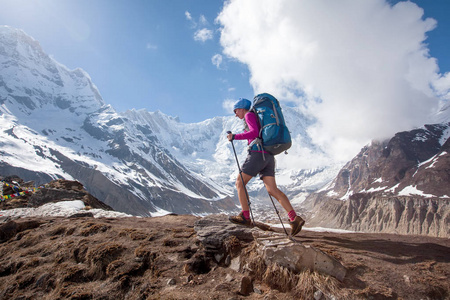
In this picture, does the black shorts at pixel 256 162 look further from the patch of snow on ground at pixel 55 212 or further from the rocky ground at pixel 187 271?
the patch of snow on ground at pixel 55 212

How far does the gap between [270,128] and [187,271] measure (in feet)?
11.1

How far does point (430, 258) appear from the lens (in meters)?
3.93

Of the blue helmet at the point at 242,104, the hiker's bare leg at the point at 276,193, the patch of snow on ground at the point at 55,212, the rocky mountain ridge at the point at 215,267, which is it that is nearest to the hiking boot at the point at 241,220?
the rocky mountain ridge at the point at 215,267

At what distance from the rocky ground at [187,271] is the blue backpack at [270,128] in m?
2.10

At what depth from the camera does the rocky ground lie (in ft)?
10.7

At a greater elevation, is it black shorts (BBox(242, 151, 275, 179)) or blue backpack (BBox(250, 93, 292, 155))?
blue backpack (BBox(250, 93, 292, 155))

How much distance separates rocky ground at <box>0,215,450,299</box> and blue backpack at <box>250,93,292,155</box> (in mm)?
2101

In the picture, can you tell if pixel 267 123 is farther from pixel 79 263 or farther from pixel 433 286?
pixel 79 263

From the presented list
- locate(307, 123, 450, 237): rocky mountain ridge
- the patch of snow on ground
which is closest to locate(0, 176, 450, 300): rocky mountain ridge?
the patch of snow on ground

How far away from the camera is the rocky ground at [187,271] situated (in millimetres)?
3256

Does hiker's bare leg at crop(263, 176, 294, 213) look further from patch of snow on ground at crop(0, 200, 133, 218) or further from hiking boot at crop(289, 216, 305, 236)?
patch of snow on ground at crop(0, 200, 133, 218)

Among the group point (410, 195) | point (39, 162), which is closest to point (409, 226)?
point (410, 195)

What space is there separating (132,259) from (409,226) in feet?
411

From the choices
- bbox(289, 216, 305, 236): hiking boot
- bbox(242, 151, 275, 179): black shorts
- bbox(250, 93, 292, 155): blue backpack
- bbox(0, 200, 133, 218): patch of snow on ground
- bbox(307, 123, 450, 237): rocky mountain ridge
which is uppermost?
bbox(307, 123, 450, 237): rocky mountain ridge
